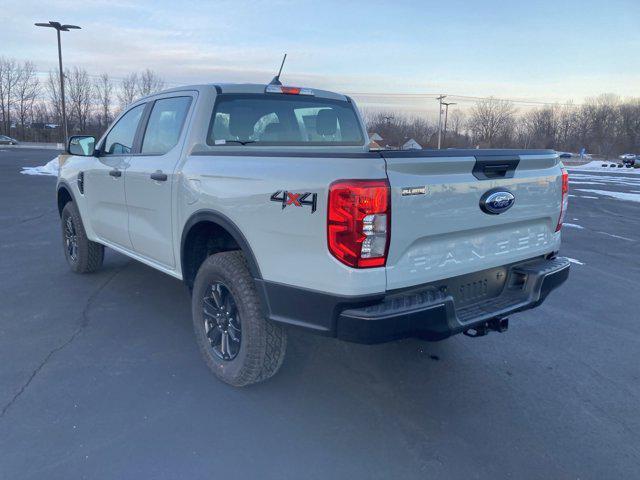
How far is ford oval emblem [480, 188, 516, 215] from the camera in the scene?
2826 millimetres

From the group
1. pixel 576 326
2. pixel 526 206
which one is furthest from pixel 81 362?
pixel 576 326

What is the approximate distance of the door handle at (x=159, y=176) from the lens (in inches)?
144

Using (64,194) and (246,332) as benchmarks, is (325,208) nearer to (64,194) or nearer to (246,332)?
(246,332)

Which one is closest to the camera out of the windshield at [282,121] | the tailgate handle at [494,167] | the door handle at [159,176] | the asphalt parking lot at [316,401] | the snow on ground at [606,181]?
the asphalt parking lot at [316,401]

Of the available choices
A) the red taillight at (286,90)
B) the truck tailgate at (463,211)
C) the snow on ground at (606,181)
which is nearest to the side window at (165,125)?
the red taillight at (286,90)

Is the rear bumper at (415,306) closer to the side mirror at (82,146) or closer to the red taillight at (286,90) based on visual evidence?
the red taillight at (286,90)

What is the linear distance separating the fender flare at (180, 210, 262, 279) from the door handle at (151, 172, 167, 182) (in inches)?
17.5

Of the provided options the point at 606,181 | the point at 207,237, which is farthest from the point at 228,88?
the point at 606,181

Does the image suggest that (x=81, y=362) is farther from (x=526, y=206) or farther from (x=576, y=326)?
(x=576, y=326)

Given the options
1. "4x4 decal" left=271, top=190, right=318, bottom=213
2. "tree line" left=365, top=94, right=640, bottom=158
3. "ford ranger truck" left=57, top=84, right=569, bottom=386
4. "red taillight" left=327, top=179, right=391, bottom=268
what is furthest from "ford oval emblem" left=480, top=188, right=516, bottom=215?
"tree line" left=365, top=94, right=640, bottom=158

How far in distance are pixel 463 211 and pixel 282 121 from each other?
6.62 ft

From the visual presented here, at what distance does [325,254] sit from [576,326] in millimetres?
3101

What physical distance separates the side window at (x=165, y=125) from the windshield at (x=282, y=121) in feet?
1.02

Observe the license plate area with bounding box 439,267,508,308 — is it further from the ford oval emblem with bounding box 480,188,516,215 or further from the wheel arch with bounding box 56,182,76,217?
the wheel arch with bounding box 56,182,76,217
